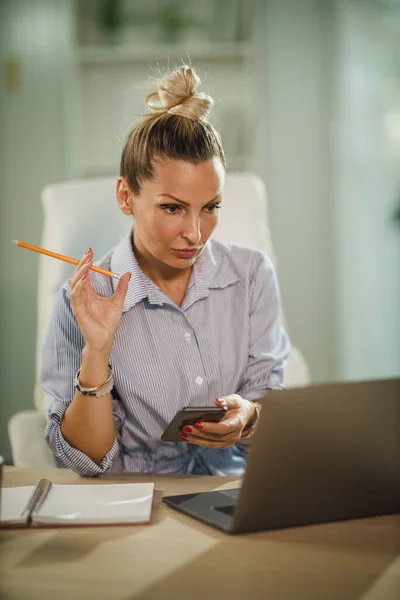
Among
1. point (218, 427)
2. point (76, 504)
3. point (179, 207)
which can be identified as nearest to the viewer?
point (76, 504)

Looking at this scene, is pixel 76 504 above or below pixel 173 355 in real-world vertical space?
below

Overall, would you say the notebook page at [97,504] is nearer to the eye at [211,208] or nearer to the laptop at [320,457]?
the laptop at [320,457]

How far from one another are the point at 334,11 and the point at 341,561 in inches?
117

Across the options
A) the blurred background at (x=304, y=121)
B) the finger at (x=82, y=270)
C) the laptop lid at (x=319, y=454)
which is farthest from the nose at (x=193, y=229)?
the blurred background at (x=304, y=121)

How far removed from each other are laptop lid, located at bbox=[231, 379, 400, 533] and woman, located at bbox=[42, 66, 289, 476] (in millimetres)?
330

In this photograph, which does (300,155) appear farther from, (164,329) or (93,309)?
(93,309)

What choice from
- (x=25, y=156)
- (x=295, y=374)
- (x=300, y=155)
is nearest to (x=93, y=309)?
(x=295, y=374)

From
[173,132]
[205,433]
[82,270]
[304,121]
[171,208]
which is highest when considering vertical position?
[304,121]

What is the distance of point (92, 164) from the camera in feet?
10.8

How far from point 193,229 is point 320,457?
58 centimetres

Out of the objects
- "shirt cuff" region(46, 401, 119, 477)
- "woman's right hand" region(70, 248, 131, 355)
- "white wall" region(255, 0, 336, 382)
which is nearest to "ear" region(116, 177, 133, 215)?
"woman's right hand" region(70, 248, 131, 355)

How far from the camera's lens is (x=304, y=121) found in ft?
10.8

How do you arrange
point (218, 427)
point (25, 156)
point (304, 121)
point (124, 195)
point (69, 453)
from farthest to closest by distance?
1. point (304, 121)
2. point (25, 156)
3. point (124, 195)
4. point (69, 453)
5. point (218, 427)

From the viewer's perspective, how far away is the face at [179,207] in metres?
1.30
